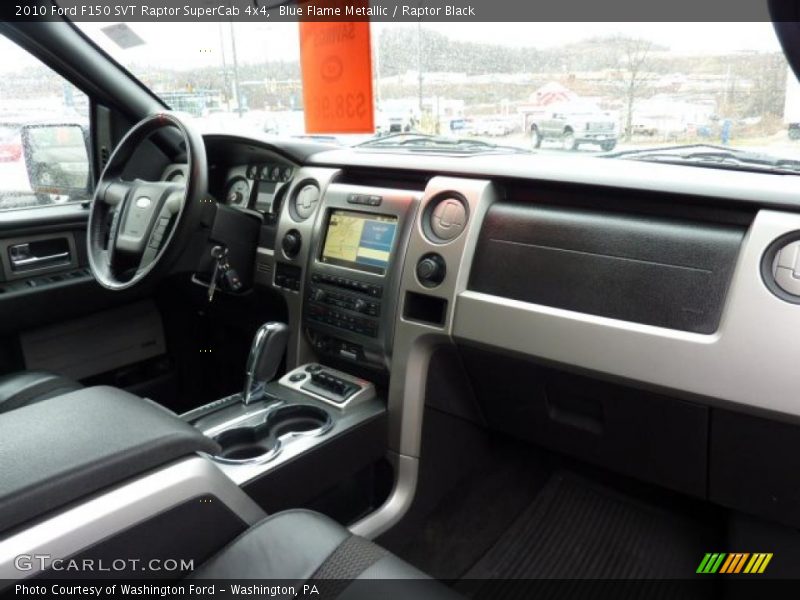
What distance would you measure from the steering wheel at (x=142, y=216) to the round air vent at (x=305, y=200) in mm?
339

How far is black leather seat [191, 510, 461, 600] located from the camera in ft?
3.08

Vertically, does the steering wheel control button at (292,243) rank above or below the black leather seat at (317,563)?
above

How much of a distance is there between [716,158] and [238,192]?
1.51 meters

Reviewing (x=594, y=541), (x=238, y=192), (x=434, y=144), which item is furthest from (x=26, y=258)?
(x=594, y=541)

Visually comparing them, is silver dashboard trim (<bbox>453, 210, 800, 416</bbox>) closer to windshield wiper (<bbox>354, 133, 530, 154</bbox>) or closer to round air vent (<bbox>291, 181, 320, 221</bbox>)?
windshield wiper (<bbox>354, 133, 530, 154</bbox>)

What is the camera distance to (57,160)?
7.96 feet

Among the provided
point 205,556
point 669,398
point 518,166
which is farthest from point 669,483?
point 205,556

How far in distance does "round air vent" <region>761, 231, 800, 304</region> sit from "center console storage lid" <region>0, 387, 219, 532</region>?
1.02 metres

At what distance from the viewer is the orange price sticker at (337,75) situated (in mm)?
1269

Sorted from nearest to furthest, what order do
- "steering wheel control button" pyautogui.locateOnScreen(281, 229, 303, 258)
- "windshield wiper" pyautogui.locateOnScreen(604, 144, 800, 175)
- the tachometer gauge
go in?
"windshield wiper" pyautogui.locateOnScreen(604, 144, 800, 175), "steering wheel control button" pyautogui.locateOnScreen(281, 229, 303, 258), the tachometer gauge

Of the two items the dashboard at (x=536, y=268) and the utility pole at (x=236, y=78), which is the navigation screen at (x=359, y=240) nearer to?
the dashboard at (x=536, y=268)

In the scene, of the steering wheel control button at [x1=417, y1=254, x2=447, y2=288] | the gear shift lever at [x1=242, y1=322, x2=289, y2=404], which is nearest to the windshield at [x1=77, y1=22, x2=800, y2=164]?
the steering wheel control button at [x1=417, y1=254, x2=447, y2=288]

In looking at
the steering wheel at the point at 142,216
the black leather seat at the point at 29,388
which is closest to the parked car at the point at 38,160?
the steering wheel at the point at 142,216

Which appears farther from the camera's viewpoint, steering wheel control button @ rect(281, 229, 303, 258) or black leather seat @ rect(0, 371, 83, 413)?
steering wheel control button @ rect(281, 229, 303, 258)
